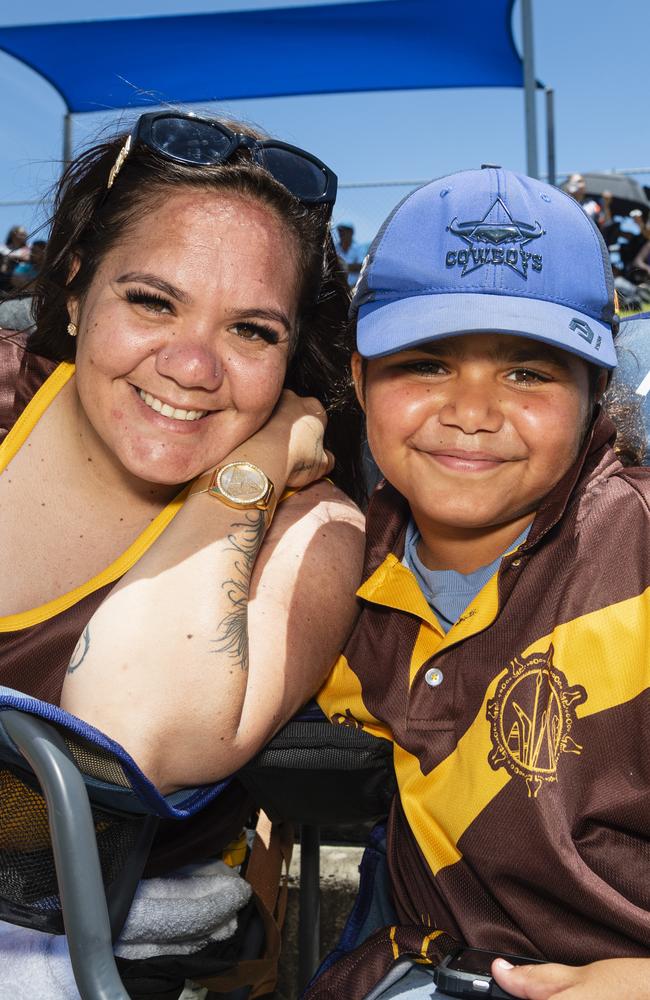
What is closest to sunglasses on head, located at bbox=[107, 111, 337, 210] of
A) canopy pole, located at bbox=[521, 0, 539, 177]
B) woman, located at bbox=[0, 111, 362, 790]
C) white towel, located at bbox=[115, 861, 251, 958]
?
woman, located at bbox=[0, 111, 362, 790]

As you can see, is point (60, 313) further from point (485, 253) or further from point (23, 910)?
point (23, 910)

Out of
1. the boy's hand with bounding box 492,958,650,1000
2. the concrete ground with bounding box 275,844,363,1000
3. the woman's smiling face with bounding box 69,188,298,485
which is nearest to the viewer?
the boy's hand with bounding box 492,958,650,1000

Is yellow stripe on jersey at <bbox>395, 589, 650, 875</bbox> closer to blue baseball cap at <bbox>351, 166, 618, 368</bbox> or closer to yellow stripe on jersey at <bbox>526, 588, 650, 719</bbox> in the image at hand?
yellow stripe on jersey at <bbox>526, 588, 650, 719</bbox>

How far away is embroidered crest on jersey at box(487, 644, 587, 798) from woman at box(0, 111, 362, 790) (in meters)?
0.35

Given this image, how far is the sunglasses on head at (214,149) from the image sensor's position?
1949 millimetres

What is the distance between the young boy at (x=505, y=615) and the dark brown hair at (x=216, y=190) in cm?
34

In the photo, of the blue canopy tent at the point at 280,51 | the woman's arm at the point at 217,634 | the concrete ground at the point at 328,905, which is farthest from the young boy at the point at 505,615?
the blue canopy tent at the point at 280,51

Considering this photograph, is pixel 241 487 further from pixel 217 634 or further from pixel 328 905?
pixel 328 905

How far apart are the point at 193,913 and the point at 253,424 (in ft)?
2.93

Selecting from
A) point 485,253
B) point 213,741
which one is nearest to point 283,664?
point 213,741

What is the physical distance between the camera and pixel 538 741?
1.45 meters

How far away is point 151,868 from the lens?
1711 millimetres

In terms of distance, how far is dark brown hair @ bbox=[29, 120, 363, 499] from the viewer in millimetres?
1965

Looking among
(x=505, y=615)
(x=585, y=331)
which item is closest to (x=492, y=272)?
(x=585, y=331)
